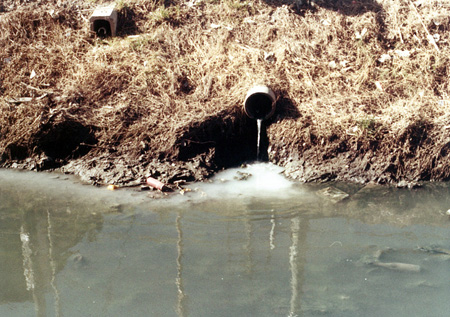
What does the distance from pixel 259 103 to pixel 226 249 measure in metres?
3.15

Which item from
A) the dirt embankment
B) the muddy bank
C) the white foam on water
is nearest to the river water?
the white foam on water

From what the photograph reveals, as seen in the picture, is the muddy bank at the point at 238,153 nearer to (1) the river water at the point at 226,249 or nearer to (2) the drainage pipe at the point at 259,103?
(2) the drainage pipe at the point at 259,103

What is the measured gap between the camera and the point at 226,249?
534 centimetres

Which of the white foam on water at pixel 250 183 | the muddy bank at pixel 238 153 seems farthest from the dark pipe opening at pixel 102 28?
the white foam on water at pixel 250 183

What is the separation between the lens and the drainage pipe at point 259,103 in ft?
24.4

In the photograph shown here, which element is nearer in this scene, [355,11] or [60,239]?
[60,239]

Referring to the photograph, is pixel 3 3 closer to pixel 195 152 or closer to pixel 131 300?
pixel 195 152

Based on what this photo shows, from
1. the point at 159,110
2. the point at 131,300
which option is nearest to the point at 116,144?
the point at 159,110

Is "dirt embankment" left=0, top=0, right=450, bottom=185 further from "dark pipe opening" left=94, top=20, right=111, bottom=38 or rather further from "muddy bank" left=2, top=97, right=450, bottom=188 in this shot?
"dark pipe opening" left=94, top=20, right=111, bottom=38

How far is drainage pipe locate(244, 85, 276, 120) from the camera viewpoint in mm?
7434

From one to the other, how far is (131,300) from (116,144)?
3226mm

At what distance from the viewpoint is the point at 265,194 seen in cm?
658

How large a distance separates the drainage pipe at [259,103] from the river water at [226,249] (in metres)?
1.04

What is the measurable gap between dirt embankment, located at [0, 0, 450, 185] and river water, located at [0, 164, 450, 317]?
49cm
